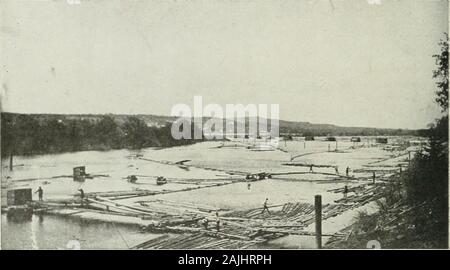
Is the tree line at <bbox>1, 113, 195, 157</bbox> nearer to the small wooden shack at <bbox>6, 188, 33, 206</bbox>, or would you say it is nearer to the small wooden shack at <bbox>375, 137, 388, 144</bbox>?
the small wooden shack at <bbox>6, 188, 33, 206</bbox>

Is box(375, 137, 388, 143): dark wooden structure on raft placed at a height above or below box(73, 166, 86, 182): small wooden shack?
above

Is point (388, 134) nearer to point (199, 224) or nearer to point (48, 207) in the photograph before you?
point (199, 224)

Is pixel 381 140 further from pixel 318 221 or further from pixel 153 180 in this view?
pixel 153 180

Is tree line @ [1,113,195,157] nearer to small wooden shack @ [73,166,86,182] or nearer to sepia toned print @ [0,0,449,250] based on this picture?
sepia toned print @ [0,0,449,250]

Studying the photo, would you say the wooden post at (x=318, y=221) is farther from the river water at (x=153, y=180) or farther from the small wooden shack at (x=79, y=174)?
the small wooden shack at (x=79, y=174)

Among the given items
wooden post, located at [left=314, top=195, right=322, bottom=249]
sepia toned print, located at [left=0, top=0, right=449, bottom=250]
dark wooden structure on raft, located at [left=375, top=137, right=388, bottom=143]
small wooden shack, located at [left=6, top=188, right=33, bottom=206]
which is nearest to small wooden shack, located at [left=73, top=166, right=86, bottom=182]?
sepia toned print, located at [left=0, top=0, right=449, bottom=250]

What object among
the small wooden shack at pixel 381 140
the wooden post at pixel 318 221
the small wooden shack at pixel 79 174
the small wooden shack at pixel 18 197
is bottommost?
the wooden post at pixel 318 221

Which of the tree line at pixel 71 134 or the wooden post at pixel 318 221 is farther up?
the tree line at pixel 71 134

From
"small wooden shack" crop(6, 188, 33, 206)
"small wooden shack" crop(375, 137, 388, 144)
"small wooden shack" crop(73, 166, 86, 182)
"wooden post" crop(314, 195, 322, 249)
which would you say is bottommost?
"wooden post" crop(314, 195, 322, 249)

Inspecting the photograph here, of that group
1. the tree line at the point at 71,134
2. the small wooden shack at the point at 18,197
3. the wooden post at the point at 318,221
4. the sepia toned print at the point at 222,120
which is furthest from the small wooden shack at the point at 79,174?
the wooden post at the point at 318,221

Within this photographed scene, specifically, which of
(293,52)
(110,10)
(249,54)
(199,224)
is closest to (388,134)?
(293,52)

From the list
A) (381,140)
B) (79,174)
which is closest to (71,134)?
(79,174)
